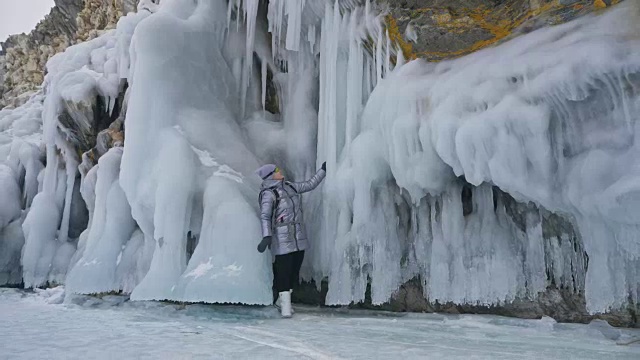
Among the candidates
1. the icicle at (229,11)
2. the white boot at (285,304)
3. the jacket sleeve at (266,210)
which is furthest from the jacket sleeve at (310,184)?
the icicle at (229,11)

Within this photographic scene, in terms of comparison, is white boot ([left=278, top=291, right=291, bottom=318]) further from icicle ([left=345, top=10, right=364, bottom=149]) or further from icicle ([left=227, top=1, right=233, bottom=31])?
icicle ([left=227, top=1, right=233, bottom=31])

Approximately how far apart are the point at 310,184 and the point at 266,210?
0.59m

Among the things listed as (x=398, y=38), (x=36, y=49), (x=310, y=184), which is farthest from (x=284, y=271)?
(x=36, y=49)

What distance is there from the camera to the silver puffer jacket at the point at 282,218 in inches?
157

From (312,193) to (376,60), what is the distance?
146 centimetres

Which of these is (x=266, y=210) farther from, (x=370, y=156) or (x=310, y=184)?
(x=370, y=156)

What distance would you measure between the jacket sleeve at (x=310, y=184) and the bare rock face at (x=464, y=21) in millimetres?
1351

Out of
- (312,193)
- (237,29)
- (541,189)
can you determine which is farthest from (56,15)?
(541,189)

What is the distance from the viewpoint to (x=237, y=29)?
5.92 meters

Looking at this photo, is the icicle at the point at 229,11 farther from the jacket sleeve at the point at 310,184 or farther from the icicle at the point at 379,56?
the jacket sleeve at the point at 310,184

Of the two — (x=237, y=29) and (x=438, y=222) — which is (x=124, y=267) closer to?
(x=237, y=29)

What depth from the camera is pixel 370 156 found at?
156 inches

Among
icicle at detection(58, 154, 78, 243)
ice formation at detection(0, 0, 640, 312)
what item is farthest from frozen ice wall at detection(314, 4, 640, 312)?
icicle at detection(58, 154, 78, 243)

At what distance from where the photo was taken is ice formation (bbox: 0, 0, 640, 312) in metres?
2.80
